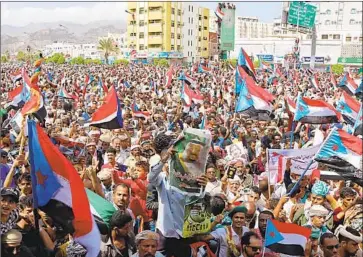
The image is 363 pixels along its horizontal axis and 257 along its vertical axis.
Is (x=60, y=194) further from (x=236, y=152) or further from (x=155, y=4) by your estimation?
(x=155, y=4)

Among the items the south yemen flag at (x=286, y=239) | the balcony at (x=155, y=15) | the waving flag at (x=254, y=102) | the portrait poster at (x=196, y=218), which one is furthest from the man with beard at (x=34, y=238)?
the balcony at (x=155, y=15)

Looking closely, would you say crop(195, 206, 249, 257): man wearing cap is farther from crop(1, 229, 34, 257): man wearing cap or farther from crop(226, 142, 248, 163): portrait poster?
crop(226, 142, 248, 163): portrait poster

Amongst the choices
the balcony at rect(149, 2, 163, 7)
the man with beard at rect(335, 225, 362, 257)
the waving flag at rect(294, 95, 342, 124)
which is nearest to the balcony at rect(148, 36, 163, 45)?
the balcony at rect(149, 2, 163, 7)

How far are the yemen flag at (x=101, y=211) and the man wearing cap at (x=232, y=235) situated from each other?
0.72 meters

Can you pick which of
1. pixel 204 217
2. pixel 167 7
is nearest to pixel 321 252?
pixel 204 217

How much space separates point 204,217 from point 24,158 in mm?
2113

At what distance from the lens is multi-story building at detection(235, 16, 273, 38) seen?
147250mm

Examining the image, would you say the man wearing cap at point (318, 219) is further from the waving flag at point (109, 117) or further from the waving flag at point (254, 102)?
the waving flag at point (254, 102)

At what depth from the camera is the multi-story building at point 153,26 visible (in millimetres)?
76000

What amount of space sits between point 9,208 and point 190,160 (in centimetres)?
134

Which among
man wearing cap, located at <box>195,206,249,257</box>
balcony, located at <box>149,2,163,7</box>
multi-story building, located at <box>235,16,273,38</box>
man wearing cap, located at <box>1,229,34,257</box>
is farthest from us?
multi-story building, located at <box>235,16,273,38</box>

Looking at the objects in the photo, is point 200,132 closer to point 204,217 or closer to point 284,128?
point 204,217

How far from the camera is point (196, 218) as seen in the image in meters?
4.05

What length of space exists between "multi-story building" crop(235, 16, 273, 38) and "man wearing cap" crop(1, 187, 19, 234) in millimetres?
142396
